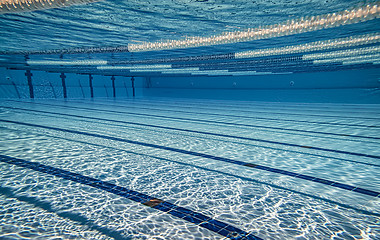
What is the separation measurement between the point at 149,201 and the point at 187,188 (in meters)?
0.47

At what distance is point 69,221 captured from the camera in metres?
1.92

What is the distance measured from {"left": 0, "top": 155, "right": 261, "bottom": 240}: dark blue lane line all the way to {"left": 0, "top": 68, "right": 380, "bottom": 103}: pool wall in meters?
16.3

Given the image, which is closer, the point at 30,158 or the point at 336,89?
the point at 30,158

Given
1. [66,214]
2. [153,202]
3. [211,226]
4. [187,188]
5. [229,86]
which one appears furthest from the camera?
[229,86]

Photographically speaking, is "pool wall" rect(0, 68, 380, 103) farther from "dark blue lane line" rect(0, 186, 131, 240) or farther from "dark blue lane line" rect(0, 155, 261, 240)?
"dark blue lane line" rect(0, 186, 131, 240)

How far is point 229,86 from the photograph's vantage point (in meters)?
19.8

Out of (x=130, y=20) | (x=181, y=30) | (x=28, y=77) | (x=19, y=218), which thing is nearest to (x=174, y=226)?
(x=19, y=218)

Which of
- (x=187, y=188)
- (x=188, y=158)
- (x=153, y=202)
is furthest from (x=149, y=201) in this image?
(x=188, y=158)

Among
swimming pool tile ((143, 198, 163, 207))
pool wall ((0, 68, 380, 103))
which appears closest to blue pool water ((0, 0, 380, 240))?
swimming pool tile ((143, 198, 163, 207))

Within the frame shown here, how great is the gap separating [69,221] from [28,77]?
18467mm

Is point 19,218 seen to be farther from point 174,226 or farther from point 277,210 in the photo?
point 277,210

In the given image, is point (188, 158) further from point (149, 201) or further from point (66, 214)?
point (66, 214)

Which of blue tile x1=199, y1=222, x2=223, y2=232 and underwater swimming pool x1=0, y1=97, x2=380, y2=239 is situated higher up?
blue tile x1=199, y1=222, x2=223, y2=232

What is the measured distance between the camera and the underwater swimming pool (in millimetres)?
1852
